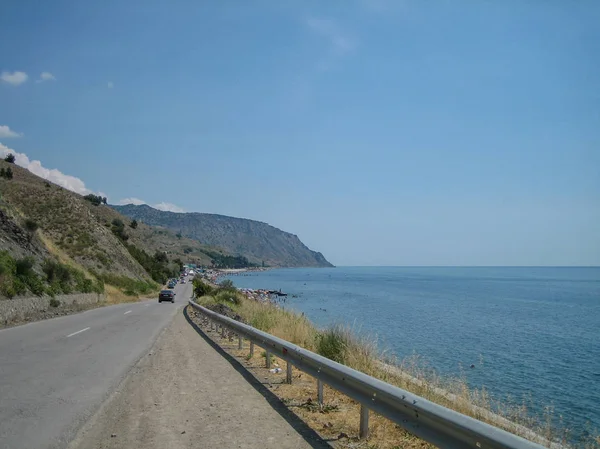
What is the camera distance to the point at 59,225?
171 ft

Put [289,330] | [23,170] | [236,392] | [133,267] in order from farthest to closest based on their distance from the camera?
1. [23,170]
2. [133,267]
3. [289,330]
4. [236,392]

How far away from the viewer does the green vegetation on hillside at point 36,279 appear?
21188 mm

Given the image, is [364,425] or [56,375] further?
[56,375]

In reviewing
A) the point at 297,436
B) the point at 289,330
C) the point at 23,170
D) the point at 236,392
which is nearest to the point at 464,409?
the point at 297,436

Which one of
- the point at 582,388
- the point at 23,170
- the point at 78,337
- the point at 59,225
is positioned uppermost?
the point at 23,170

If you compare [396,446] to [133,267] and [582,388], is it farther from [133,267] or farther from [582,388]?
[133,267]

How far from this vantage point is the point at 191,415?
6.73 m

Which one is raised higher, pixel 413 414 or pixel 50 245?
pixel 50 245

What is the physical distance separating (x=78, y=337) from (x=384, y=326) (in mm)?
21525

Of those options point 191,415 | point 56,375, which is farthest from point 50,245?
point 191,415

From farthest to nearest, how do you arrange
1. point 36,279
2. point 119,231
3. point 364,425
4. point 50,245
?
point 119,231
point 50,245
point 36,279
point 364,425

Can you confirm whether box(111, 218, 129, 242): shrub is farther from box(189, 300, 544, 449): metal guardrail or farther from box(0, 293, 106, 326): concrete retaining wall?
box(189, 300, 544, 449): metal guardrail

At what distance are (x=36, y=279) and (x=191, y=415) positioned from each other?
2159 centimetres

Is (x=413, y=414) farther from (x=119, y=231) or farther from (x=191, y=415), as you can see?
(x=119, y=231)
